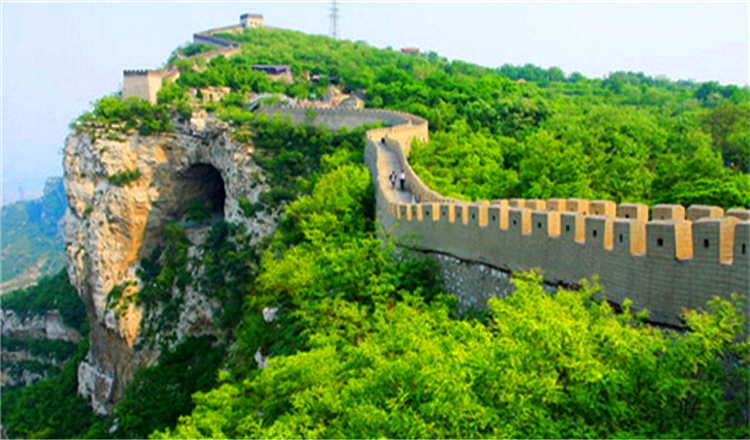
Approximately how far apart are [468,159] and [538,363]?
2283 centimetres

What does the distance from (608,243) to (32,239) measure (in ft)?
494

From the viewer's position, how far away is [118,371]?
44750mm

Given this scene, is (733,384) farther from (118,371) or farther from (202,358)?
(118,371)

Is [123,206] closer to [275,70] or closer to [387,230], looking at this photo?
[275,70]

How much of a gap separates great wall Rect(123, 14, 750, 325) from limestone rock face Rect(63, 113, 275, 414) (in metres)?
24.4

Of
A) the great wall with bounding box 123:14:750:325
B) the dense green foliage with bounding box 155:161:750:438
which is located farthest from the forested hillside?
the great wall with bounding box 123:14:750:325

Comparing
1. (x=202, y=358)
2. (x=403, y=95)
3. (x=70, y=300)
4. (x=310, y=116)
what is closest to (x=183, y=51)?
(x=70, y=300)

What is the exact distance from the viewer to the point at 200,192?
48.9 m

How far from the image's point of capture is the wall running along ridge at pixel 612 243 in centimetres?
1059

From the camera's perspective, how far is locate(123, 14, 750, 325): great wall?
34.8 feet

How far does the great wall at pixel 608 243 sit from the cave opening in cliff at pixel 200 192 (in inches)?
1049

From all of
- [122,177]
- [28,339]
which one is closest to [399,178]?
[122,177]

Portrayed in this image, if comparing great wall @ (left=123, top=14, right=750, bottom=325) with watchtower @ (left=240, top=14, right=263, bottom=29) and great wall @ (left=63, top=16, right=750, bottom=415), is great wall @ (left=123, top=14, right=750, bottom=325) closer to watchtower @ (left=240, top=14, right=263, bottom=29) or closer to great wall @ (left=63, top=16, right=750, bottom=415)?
great wall @ (left=63, top=16, right=750, bottom=415)

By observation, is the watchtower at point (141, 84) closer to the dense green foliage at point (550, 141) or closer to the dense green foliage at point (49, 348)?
the dense green foliage at point (550, 141)
